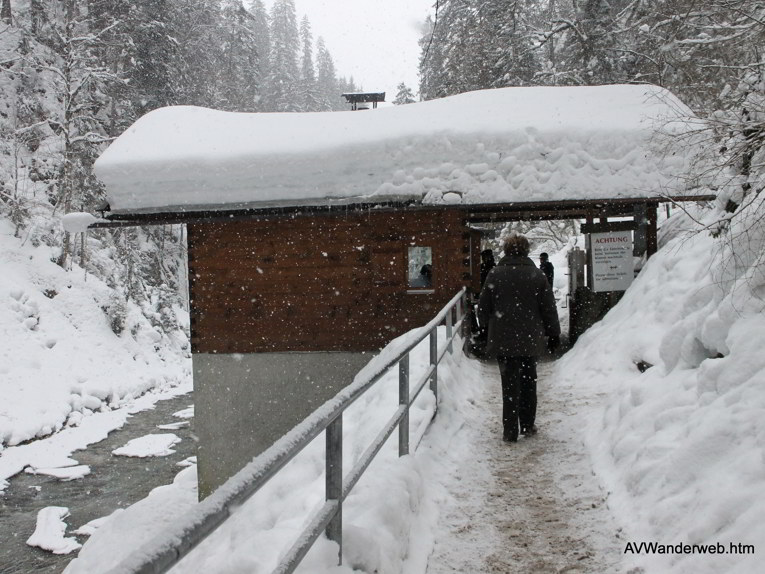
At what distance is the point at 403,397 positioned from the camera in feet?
14.4

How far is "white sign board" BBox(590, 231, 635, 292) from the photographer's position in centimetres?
1077

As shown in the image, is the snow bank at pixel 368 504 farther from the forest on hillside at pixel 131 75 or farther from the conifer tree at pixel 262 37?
the conifer tree at pixel 262 37

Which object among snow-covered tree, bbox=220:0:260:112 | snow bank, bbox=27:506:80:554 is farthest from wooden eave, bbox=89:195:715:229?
snow-covered tree, bbox=220:0:260:112

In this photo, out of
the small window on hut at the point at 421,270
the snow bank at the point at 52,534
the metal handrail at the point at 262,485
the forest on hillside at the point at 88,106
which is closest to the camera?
the metal handrail at the point at 262,485

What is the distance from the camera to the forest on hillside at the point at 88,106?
2178 cm

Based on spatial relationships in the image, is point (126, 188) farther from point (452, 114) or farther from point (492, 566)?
point (492, 566)

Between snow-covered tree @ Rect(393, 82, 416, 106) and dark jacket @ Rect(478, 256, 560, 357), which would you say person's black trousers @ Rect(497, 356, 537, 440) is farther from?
snow-covered tree @ Rect(393, 82, 416, 106)

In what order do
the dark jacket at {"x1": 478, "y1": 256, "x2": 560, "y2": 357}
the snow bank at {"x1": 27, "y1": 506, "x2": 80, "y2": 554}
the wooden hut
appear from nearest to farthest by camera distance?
the dark jacket at {"x1": 478, "y1": 256, "x2": 560, "y2": 357} < the snow bank at {"x1": 27, "y1": 506, "x2": 80, "y2": 554} < the wooden hut

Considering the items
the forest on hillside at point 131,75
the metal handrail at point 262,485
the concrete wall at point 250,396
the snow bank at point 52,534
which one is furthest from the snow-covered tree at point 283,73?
the metal handrail at point 262,485

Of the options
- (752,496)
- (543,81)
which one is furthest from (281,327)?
(543,81)

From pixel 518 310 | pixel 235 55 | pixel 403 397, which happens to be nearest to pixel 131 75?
pixel 235 55

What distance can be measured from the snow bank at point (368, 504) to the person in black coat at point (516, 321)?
0.75 m

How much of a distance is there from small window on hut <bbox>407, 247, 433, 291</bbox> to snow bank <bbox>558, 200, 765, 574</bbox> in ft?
17.7

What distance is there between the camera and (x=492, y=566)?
3.56 meters
